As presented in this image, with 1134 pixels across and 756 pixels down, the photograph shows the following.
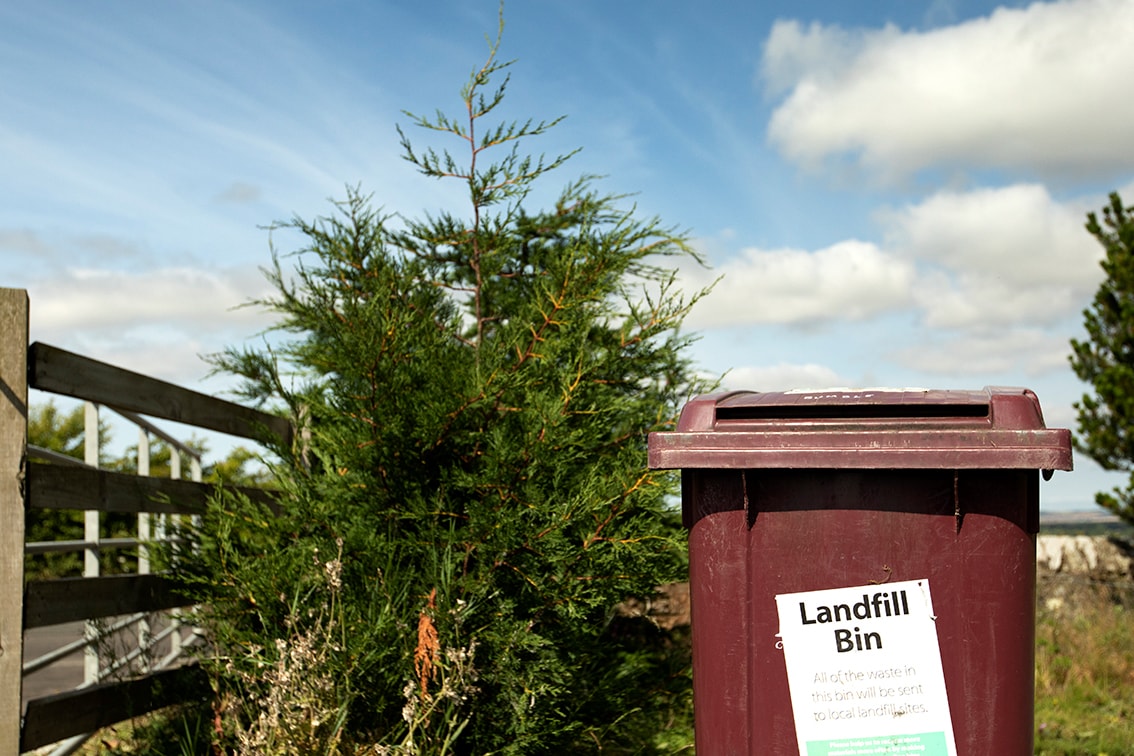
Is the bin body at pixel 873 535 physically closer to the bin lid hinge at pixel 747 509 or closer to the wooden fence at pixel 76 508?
the bin lid hinge at pixel 747 509

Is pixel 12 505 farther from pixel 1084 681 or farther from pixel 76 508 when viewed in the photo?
pixel 1084 681

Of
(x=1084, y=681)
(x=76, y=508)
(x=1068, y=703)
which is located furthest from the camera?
(x=1084, y=681)

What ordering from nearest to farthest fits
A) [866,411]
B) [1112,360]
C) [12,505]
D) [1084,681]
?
1. [866,411]
2. [12,505]
3. [1084,681]
4. [1112,360]

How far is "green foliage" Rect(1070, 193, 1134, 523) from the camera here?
13492 millimetres

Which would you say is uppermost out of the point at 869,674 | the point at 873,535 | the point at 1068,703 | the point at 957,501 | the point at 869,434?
the point at 869,434

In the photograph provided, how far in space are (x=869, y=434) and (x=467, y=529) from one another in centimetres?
172

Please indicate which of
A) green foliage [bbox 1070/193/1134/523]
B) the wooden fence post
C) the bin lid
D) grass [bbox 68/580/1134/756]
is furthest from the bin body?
green foliage [bbox 1070/193/1134/523]

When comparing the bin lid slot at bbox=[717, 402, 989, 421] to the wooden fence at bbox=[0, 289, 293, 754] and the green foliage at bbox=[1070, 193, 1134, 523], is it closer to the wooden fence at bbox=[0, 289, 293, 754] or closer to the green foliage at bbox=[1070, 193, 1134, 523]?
the wooden fence at bbox=[0, 289, 293, 754]

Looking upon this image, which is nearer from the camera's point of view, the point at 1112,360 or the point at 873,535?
the point at 873,535

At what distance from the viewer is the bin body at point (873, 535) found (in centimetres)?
315

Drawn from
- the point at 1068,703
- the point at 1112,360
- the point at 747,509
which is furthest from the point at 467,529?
the point at 1112,360

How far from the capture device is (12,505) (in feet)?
12.6

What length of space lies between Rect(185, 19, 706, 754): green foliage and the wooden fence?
0.38 meters

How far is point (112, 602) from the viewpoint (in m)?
4.45
